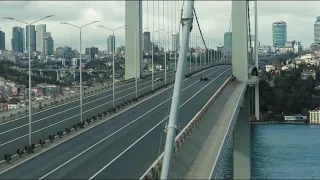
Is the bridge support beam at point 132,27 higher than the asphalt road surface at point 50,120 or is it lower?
higher

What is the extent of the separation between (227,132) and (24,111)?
1986 cm

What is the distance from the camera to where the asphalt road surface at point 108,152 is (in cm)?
1939

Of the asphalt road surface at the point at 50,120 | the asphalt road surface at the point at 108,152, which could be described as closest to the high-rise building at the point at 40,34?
the asphalt road surface at the point at 50,120

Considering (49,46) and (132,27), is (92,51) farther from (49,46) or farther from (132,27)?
(49,46)

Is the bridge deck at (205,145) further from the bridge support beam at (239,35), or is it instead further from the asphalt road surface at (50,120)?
the bridge support beam at (239,35)

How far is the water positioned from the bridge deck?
1234 centimetres

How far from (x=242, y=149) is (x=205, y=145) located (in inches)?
903

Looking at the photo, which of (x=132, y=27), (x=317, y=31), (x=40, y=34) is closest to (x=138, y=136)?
(x=40, y=34)

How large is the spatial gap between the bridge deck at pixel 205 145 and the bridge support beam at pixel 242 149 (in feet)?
25.7

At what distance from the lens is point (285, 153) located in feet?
191

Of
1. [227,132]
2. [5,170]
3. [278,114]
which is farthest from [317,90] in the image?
[5,170]

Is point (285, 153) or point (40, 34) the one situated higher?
point (40, 34)

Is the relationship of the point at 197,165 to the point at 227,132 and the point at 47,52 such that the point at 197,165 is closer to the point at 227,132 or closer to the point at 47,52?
the point at 227,132


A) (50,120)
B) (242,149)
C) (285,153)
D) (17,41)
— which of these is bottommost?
(285,153)
